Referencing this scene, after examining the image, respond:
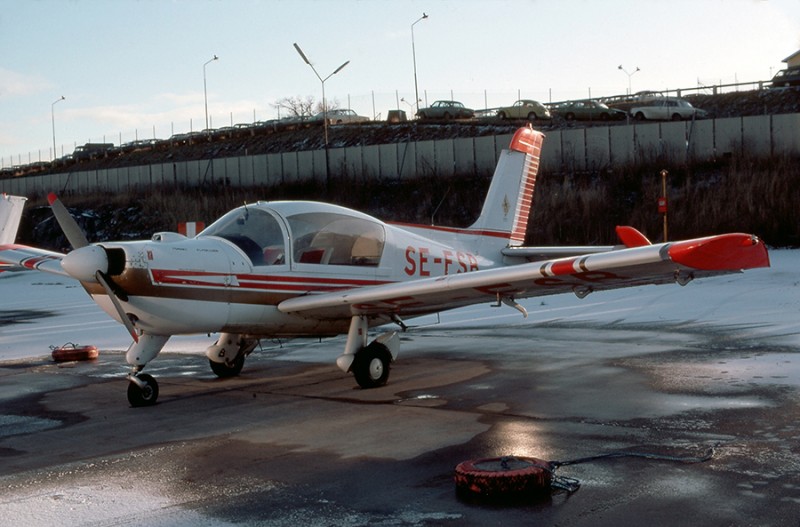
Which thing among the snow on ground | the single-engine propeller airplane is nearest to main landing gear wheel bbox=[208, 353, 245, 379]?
the single-engine propeller airplane

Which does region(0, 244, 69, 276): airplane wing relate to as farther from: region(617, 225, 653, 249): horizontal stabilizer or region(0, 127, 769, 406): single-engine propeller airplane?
region(617, 225, 653, 249): horizontal stabilizer

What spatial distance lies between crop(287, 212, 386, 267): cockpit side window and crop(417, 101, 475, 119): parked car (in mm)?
49320

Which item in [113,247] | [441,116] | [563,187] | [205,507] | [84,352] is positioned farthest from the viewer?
[441,116]

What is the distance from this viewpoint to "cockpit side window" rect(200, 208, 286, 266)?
427 inches

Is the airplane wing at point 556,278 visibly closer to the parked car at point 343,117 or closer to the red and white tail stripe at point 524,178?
the red and white tail stripe at point 524,178

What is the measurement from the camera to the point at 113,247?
9.81 metres

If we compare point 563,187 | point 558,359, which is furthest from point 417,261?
point 563,187

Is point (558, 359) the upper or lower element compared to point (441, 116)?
lower

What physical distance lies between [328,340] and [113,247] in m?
6.71

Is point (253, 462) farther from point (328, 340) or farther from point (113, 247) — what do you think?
point (328, 340)

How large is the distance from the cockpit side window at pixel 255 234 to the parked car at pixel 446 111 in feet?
165

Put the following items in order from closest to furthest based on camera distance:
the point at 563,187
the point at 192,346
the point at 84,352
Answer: the point at 84,352, the point at 192,346, the point at 563,187

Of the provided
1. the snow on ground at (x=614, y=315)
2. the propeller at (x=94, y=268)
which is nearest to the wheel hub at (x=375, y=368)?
the propeller at (x=94, y=268)

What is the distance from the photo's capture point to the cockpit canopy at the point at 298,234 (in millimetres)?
10930
